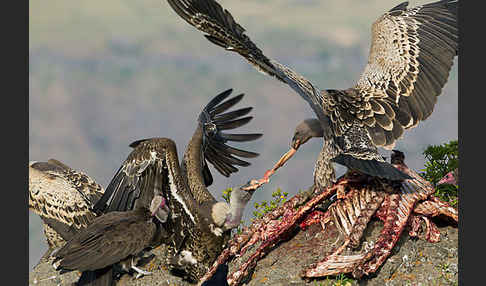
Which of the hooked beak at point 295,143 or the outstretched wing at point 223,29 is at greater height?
the outstretched wing at point 223,29

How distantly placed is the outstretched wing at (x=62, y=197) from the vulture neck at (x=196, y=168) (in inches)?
68.5

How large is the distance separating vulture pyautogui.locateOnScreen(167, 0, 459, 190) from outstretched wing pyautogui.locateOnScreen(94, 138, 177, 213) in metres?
1.89

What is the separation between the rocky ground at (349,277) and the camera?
736cm

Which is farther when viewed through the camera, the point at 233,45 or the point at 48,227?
the point at 48,227

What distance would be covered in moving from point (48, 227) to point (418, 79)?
6.75 metres

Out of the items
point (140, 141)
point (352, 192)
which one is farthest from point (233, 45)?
point (352, 192)

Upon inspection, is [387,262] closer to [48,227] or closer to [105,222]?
[105,222]

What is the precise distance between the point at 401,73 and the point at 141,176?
449cm

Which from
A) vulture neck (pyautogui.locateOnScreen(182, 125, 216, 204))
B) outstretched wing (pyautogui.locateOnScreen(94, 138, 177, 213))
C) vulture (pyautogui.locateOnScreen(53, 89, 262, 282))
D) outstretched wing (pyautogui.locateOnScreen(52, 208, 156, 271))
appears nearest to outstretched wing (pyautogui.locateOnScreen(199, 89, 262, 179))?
vulture neck (pyautogui.locateOnScreen(182, 125, 216, 204))

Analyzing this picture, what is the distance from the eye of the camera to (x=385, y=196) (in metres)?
8.11

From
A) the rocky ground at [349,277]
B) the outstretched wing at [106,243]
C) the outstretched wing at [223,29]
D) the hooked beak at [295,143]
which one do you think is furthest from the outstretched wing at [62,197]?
the outstretched wing at [223,29]

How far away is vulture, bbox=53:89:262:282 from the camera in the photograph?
7777 mm

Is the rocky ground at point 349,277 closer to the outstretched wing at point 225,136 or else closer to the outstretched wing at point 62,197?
the outstretched wing at point 62,197

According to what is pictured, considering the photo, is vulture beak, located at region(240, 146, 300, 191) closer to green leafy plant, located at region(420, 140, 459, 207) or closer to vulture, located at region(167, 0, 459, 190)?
vulture, located at region(167, 0, 459, 190)
